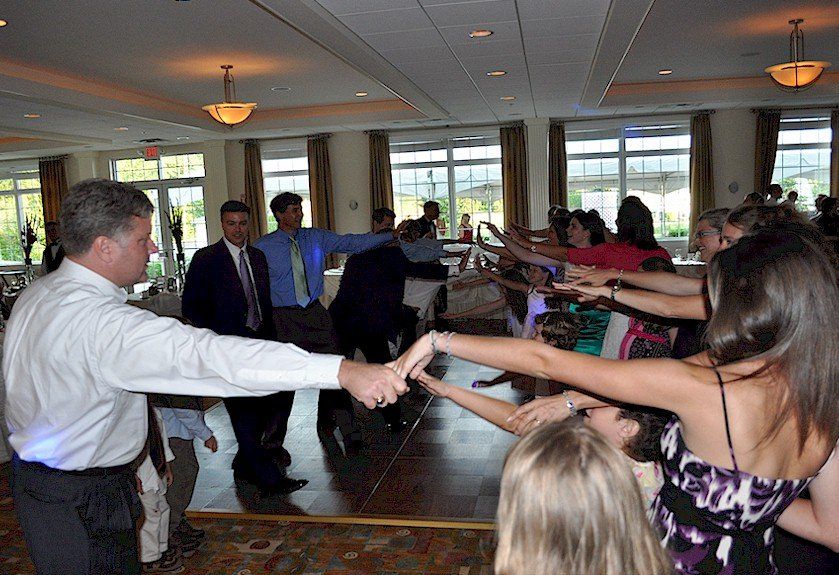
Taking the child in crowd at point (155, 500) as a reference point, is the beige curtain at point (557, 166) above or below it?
above

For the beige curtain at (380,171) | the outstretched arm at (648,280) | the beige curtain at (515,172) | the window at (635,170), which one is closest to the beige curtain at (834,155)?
the window at (635,170)

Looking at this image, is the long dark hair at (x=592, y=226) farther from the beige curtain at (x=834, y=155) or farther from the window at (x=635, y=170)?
the beige curtain at (x=834, y=155)

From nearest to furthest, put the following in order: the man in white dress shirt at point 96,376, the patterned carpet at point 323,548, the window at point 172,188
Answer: the man in white dress shirt at point 96,376 < the patterned carpet at point 323,548 < the window at point 172,188

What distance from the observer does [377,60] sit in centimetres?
678

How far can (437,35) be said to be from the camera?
5.96 m

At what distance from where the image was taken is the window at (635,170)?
44.4ft

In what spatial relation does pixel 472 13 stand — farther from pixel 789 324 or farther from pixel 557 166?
pixel 557 166

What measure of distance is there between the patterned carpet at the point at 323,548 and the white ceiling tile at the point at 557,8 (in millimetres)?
3487

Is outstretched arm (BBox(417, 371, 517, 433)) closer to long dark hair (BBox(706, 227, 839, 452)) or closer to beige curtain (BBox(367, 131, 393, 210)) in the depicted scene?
long dark hair (BBox(706, 227, 839, 452))

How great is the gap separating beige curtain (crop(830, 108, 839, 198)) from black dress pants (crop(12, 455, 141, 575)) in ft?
44.0

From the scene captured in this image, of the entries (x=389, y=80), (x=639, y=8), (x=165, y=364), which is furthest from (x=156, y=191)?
(x=165, y=364)

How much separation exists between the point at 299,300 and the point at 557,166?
362 inches

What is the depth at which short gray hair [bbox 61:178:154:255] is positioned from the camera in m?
2.03

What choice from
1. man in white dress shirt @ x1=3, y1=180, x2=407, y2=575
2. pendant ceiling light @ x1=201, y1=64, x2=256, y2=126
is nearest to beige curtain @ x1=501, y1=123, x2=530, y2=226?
pendant ceiling light @ x1=201, y1=64, x2=256, y2=126
